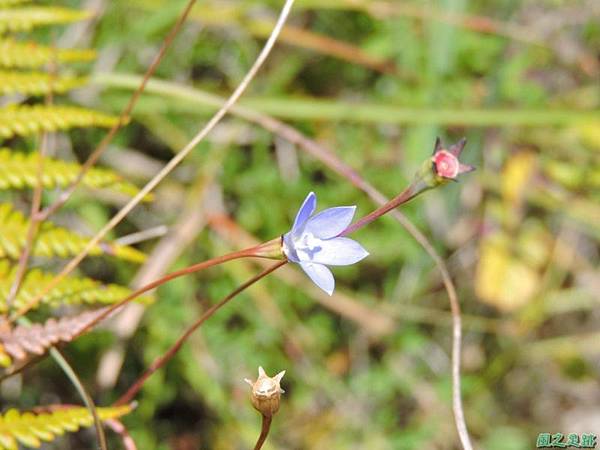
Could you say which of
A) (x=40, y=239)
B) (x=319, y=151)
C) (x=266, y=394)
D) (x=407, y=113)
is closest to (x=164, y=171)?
(x=40, y=239)

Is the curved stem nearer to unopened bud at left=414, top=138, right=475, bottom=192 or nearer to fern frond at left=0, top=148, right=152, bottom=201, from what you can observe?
fern frond at left=0, top=148, right=152, bottom=201

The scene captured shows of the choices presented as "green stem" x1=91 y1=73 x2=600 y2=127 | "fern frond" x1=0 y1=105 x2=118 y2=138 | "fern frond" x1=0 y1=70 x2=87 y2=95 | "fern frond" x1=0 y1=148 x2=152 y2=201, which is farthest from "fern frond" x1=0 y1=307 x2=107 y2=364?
"green stem" x1=91 y1=73 x2=600 y2=127

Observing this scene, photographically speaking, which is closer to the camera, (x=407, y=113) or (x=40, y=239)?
(x=40, y=239)

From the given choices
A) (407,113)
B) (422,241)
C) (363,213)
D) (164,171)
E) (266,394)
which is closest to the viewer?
(266,394)

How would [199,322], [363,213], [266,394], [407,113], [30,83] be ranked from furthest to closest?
[363,213]
[407,113]
[30,83]
[199,322]
[266,394]

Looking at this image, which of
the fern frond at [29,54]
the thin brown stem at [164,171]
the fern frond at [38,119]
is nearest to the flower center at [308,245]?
the thin brown stem at [164,171]

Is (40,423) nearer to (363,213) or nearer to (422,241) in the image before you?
(422,241)

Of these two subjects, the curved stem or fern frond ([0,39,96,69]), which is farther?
fern frond ([0,39,96,69])
